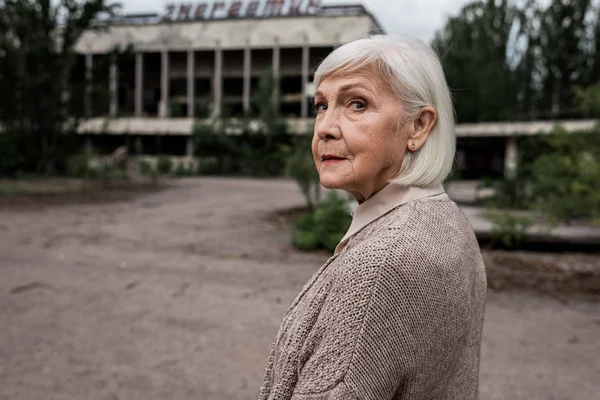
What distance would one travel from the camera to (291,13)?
41.2 m

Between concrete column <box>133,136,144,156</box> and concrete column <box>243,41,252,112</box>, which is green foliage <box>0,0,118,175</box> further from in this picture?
concrete column <box>243,41,252,112</box>

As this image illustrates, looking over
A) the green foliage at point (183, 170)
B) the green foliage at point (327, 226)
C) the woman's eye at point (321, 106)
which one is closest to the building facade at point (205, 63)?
the green foliage at point (183, 170)

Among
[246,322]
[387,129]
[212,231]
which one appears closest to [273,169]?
[212,231]

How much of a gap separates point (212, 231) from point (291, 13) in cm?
3350

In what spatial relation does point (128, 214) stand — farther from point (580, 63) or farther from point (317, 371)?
point (580, 63)

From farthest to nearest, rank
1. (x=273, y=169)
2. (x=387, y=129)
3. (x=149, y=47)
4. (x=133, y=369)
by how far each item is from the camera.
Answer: (x=149, y=47) → (x=273, y=169) → (x=133, y=369) → (x=387, y=129)

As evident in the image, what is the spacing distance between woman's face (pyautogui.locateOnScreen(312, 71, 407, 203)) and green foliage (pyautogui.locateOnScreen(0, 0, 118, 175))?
24.4m

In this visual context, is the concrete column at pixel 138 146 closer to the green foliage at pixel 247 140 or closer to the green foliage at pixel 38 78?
the green foliage at pixel 247 140

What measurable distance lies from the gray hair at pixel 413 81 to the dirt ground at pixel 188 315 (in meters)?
2.79

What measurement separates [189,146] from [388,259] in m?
41.0

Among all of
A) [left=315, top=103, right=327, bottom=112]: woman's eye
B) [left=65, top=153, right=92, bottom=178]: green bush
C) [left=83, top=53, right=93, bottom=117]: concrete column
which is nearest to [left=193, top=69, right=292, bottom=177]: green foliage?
[left=83, top=53, right=93, bottom=117]: concrete column

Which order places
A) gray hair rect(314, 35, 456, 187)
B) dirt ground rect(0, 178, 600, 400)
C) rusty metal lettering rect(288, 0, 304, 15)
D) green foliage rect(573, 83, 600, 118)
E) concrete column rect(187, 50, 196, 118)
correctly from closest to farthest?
gray hair rect(314, 35, 456, 187)
dirt ground rect(0, 178, 600, 400)
green foliage rect(573, 83, 600, 118)
rusty metal lettering rect(288, 0, 304, 15)
concrete column rect(187, 50, 196, 118)

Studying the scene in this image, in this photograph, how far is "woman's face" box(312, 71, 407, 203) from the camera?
4.00 ft

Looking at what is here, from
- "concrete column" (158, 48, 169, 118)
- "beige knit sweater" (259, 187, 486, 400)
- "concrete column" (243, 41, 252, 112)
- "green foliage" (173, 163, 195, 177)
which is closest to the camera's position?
"beige knit sweater" (259, 187, 486, 400)
